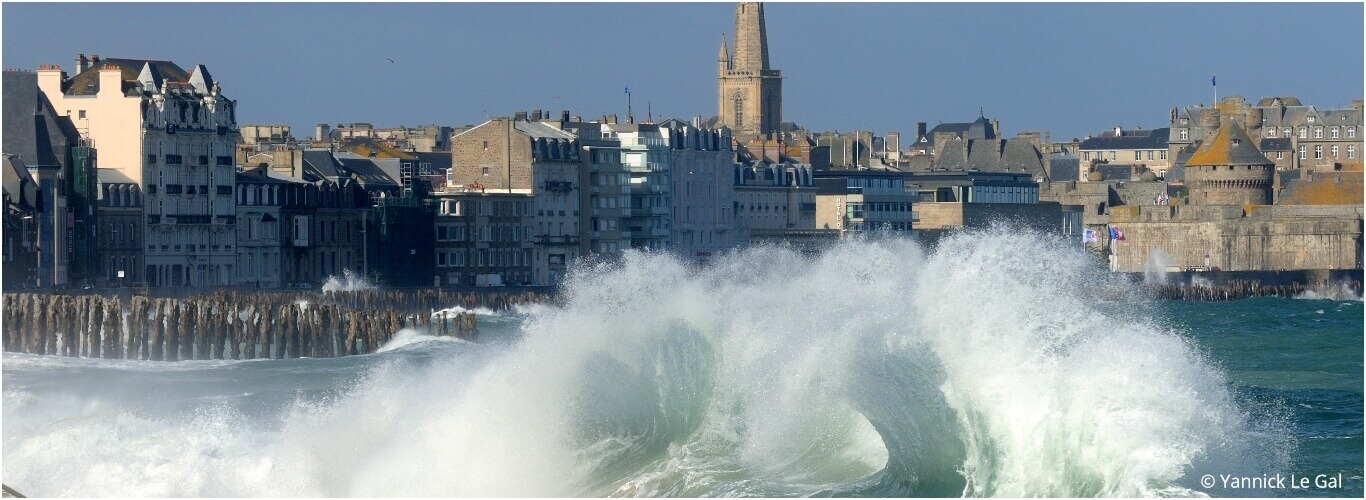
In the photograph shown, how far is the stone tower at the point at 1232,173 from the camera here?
12119 centimetres

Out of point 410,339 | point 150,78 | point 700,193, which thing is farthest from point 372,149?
point 410,339

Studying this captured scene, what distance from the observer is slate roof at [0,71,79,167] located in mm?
63500

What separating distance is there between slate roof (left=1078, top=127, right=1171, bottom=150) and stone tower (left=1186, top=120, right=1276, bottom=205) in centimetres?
3829

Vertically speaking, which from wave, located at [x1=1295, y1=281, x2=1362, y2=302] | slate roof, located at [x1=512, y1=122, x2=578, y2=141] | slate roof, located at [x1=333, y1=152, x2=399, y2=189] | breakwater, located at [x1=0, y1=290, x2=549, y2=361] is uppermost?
slate roof, located at [x1=512, y1=122, x2=578, y2=141]

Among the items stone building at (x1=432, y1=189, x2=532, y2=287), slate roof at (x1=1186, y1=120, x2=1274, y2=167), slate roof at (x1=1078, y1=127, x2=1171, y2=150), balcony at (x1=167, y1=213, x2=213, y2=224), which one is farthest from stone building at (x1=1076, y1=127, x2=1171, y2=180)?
balcony at (x1=167, y1=213, x2=213, y2=224)

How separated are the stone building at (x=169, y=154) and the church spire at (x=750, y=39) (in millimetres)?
100698

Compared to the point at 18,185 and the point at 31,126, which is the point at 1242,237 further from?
the point at 18,185

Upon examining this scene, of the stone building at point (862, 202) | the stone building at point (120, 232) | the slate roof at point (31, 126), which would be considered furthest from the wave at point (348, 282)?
the stone building at point (862, 202)

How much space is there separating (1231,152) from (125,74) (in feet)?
206

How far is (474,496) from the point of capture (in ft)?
76.7

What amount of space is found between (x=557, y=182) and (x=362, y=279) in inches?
444

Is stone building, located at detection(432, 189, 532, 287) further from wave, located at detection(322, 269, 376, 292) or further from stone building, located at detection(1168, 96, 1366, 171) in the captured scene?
stone building, located at detection(1168, 96, 1366, 171)

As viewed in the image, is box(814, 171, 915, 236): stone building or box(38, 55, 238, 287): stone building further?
box(814, 171, 915, 236): stone building

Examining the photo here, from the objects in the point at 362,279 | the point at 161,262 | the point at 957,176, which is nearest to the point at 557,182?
the point at 362,279
